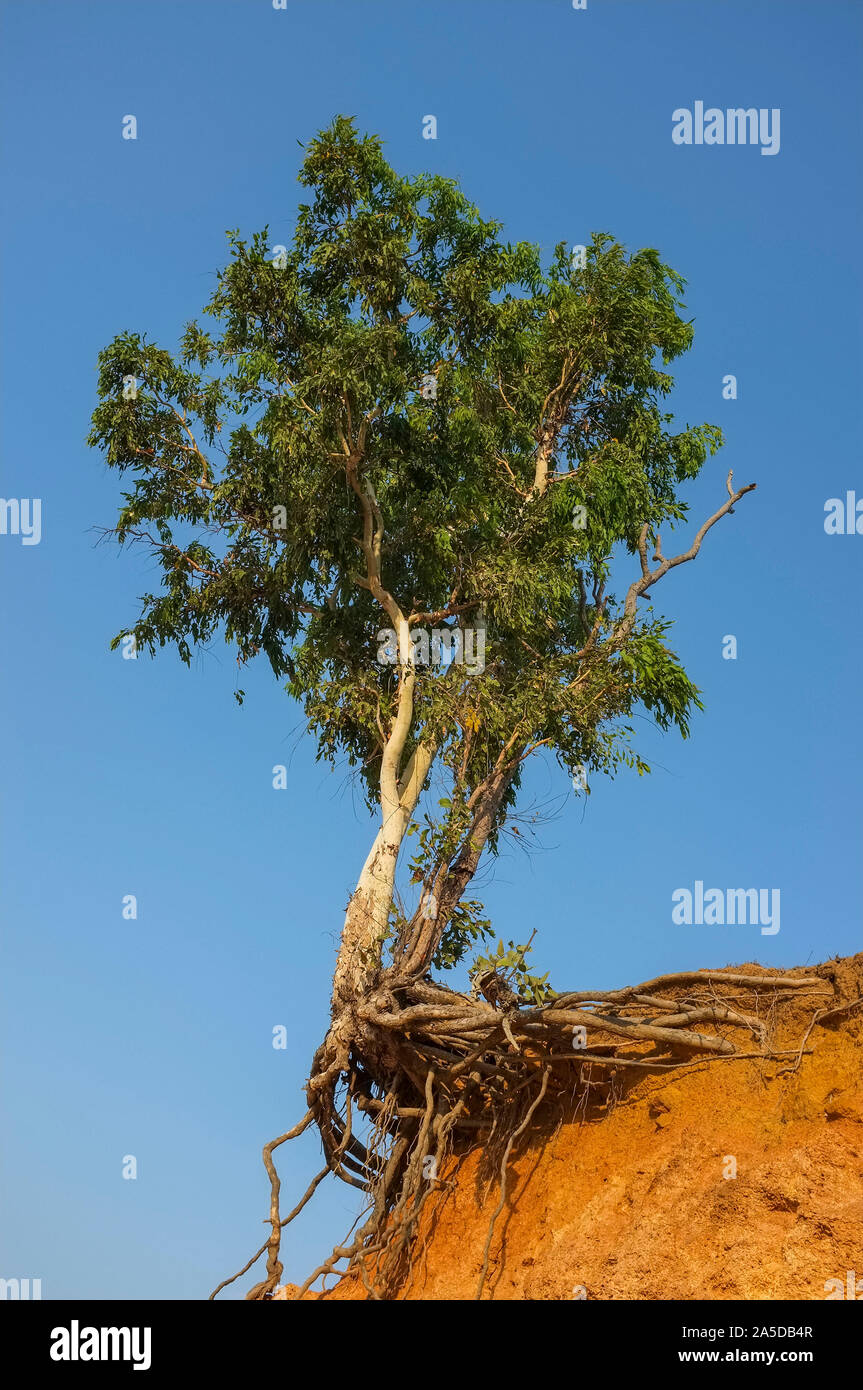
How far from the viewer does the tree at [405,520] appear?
1468cm

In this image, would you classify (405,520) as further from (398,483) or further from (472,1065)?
(472,1065)

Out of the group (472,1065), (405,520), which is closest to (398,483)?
(405,520)

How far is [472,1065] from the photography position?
13.1 meters

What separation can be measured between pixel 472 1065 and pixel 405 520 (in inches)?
267

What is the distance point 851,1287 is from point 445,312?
11.7 meters

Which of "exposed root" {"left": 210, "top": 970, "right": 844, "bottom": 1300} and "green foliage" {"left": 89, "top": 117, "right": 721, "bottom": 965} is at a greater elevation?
"green foliage" {"left": 89, "top": 117, "right": 721, "bottom": 965}

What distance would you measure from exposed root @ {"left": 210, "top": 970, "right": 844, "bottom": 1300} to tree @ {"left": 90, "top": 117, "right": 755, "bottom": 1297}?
78 mm

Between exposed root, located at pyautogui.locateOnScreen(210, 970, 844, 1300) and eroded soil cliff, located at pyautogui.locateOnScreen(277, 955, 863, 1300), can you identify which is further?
exposed root, located at pyautogui.locateOnScreen(210, 970, 844, 1300)

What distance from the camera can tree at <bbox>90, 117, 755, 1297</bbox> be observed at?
14.7m

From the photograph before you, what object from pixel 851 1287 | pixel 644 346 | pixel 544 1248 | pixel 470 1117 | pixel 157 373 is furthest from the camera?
pixel 644 346

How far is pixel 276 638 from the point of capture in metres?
17.1

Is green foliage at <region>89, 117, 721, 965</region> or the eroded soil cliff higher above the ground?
green foliage at <region>89, 117, 721, 965</region>

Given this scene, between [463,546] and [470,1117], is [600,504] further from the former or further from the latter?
[470,1117]
